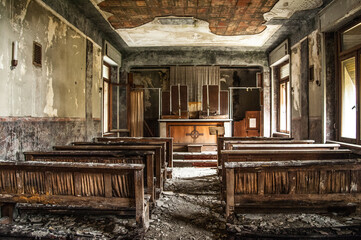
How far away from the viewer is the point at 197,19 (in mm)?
5570

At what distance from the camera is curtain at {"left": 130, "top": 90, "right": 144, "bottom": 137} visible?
826cm

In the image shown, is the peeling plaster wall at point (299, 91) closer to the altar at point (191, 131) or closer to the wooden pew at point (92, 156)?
the altar at point (191, 131)

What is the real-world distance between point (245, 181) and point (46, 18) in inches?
150

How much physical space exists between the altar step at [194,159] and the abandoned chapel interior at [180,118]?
0.03 m

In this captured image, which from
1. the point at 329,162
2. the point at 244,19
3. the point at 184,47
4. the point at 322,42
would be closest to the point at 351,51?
the point at 322,42

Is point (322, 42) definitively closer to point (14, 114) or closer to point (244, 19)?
Answer: point (244, 19)

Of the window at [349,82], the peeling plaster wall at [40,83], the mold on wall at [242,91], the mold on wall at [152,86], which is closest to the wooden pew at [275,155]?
the window at [349,82]

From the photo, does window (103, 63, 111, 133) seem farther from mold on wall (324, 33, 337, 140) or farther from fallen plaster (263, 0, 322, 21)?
mold on wall (324, 33, 337, 140)

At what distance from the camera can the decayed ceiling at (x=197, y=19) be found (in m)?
4.80

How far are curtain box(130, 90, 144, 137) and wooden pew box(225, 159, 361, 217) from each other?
6.15 m

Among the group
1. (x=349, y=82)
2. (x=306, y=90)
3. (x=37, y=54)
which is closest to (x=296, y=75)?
(x=306, y=90)

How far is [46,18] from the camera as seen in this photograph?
397cm

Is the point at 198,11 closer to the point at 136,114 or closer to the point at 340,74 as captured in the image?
the point at 340,74

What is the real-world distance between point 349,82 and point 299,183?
3.02 metres
